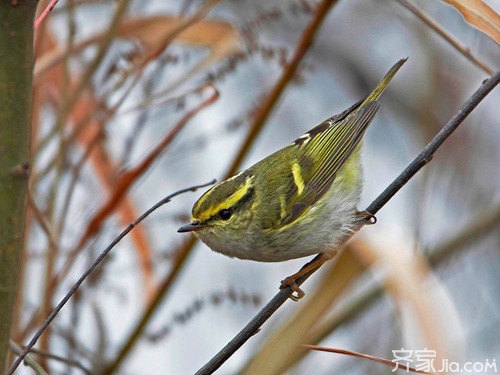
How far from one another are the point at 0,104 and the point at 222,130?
172 centimetres

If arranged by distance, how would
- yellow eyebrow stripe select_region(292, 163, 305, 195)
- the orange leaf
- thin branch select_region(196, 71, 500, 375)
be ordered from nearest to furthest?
thin branch select_region(196, 71, 500, 375) < the orange leaf < yellow eyebrow stripe select_region(292, 163, 305, 195)

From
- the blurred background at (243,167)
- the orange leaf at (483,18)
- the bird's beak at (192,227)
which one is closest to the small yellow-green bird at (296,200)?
the bird's beak at (192,227)

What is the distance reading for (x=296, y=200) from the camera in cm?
278

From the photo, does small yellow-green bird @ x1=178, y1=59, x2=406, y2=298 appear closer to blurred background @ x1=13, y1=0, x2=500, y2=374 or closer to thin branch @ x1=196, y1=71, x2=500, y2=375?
blurred background @ x1=13, y1=0, x2=500, y2=374

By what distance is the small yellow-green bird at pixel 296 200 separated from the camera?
8.38 ft

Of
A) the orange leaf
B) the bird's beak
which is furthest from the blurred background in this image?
the bird's beak

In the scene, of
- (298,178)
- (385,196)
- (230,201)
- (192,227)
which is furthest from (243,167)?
(385,196)

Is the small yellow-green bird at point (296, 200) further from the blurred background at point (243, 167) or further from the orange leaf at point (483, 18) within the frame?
the orange leaf at point (483, 18)

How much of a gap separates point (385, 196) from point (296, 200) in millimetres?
831

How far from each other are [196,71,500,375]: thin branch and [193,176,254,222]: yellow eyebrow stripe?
65 centimetres

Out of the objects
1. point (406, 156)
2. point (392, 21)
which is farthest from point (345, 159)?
point (392, 21)

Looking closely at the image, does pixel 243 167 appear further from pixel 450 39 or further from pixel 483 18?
pixel 483 18

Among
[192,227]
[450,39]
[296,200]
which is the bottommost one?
[192,227]

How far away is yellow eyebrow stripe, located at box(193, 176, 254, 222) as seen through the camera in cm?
250
